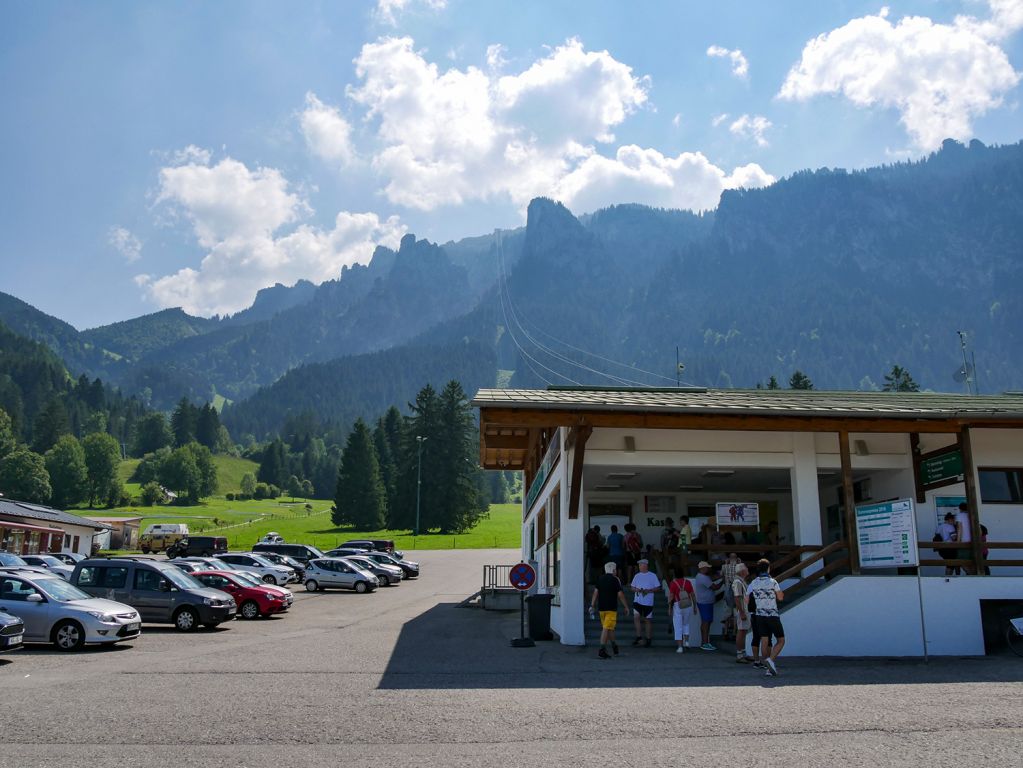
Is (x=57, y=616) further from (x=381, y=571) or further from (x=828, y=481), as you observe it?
(x=381, y=571)

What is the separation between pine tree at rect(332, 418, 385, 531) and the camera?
7894 centimetres

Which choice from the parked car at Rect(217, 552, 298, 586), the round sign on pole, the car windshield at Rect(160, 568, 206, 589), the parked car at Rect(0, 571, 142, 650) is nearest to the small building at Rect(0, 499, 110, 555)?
the parked car at Rect(217, 552, 298, 586)

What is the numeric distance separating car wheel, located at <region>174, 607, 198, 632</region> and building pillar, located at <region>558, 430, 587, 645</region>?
8.73m

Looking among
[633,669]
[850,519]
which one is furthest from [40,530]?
[850,519]

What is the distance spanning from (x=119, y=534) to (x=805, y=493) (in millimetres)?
74674

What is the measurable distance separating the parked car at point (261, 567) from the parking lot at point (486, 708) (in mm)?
18007

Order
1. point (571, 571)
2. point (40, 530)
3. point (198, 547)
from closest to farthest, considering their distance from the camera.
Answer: point (571, 571) < point (198, 547) < point (40, 530)

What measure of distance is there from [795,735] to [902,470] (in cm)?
1155

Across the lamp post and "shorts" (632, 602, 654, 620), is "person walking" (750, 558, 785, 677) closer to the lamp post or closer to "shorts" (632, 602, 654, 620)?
"shorts" (632, 602, 654, 620)

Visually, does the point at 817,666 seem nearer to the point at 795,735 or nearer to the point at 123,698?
the point at 795,735

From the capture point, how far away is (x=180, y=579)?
19078mm

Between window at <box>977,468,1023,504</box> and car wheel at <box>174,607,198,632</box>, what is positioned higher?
window at <box>977,468,1023,504</box>

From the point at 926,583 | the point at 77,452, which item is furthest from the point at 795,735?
the point at 77,452

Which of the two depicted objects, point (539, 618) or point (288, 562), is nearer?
point (539, 618)
